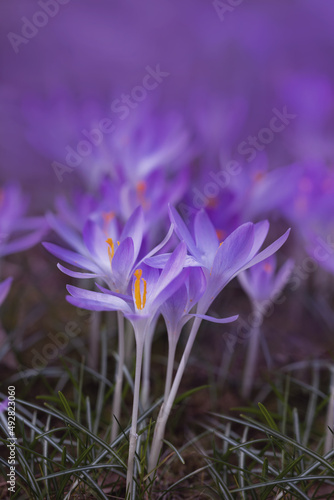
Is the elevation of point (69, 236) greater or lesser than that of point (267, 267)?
greater

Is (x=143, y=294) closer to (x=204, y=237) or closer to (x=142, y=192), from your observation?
(x=204, y=237)

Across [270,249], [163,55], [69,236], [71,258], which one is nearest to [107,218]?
[69,236]

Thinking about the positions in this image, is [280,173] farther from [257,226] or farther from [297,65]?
[297,65]

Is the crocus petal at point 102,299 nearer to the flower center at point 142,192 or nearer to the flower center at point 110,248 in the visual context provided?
the flower center at point 110,248

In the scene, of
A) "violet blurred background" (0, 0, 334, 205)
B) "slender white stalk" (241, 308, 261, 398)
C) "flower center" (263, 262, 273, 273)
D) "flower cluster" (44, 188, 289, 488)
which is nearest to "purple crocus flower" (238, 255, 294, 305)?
"flower center" (263, 262, 273, 273)

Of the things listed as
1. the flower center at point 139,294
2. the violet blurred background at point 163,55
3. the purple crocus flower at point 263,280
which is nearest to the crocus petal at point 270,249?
the flower center at point 139,294

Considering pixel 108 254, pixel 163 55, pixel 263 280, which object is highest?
pixel 163 55
